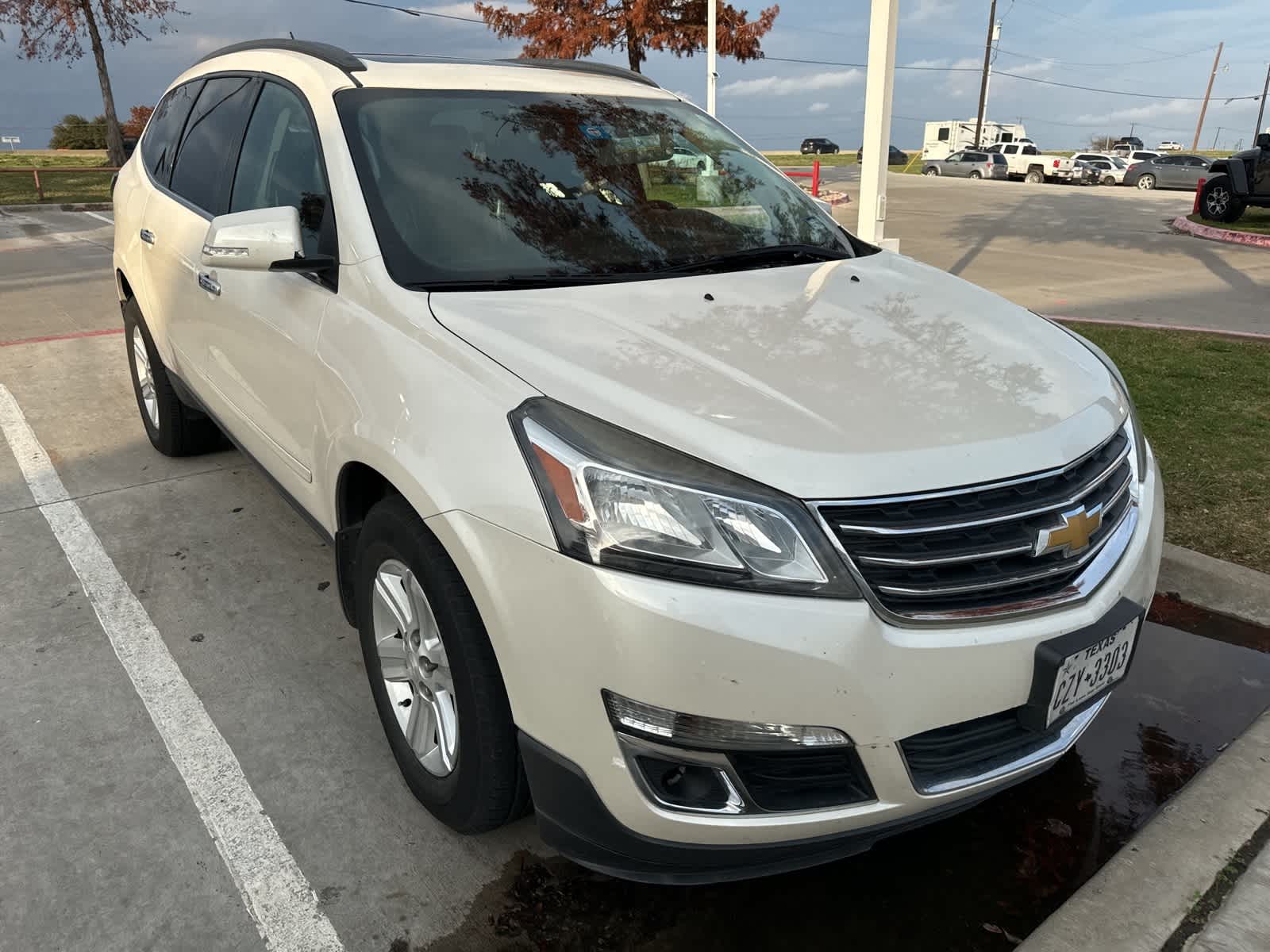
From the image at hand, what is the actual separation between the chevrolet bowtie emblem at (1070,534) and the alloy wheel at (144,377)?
417cm

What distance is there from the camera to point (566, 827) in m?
1.91

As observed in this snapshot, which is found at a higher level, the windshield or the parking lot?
the windshield

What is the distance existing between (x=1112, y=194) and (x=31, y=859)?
30609mm

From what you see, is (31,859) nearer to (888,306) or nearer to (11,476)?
(888,306)

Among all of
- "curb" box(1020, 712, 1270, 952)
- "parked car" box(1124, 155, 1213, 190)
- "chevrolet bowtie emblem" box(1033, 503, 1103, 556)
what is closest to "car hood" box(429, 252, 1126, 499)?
"chevrolet bowtie emblem" box(1033, 503, 1103, 556)

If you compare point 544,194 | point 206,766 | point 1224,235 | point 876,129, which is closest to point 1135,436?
point 544,194

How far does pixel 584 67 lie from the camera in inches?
143

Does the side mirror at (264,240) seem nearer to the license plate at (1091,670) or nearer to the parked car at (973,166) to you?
the license plate at (1091,670)

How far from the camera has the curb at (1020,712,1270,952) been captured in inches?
80.5

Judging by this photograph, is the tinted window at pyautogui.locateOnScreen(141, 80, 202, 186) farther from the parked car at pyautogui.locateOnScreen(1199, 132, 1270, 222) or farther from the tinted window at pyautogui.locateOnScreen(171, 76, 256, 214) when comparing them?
the parked car at pyautogui.locateOnScreen(1199, 132, 1270, 222)

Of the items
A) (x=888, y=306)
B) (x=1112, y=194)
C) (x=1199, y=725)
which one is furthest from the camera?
(x=1112, y=194)

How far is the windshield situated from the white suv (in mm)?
13

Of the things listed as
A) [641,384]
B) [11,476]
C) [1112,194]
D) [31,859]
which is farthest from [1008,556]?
[1112,194]

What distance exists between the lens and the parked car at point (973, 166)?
3941 cm
